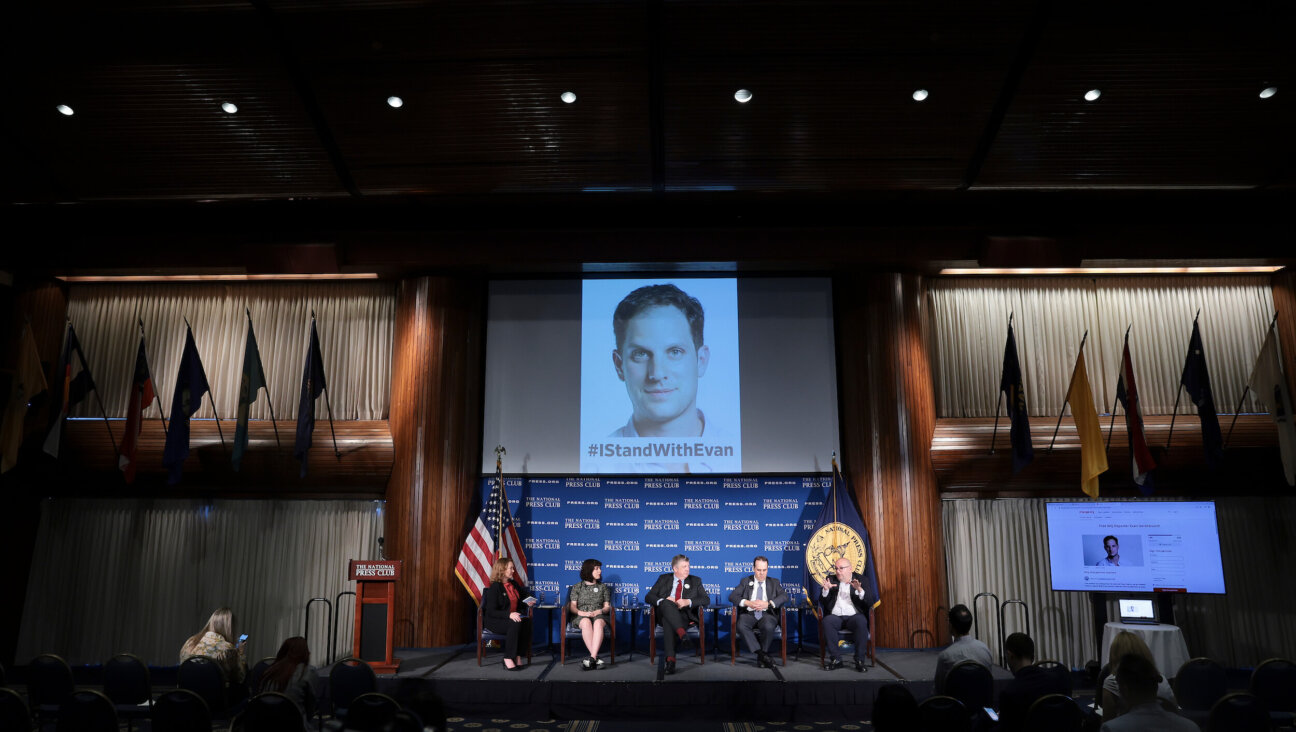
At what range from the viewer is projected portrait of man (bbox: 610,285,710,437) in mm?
10188

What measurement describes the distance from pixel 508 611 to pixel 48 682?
385cm

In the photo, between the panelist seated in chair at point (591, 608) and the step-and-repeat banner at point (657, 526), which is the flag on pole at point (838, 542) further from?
the panelist seated in chair at point (591, 608)

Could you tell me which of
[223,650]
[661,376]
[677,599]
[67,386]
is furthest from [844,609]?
[67,386]

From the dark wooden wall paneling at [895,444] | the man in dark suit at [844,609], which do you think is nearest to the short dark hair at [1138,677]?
the man in dark suit at [844,609]

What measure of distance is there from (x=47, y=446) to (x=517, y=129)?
619cm

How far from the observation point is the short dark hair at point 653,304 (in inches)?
414

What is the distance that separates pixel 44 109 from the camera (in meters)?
8.51

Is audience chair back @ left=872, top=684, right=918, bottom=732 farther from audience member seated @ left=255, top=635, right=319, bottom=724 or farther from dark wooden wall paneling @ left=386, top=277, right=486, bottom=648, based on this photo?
dark wooden wall paneling @ left=386, top=277, right=486, bottom=648

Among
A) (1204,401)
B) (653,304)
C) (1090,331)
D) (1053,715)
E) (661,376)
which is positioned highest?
(653,304)

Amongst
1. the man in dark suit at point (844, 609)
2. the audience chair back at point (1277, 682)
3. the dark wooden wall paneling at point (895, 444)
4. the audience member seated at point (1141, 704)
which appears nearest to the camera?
the audience member seated at point (1141, 704)

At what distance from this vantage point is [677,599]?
28.1 feet

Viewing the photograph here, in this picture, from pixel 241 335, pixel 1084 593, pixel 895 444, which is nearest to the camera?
pixel 1084 593

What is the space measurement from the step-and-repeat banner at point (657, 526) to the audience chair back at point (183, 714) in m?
5.53

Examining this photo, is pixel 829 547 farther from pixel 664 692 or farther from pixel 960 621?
pixel 960 621
